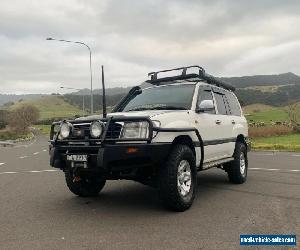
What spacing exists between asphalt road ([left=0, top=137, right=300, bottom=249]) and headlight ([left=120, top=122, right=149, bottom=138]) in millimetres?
1132

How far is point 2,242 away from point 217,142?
14.4 feet

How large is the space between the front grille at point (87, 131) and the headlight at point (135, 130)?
0.09m

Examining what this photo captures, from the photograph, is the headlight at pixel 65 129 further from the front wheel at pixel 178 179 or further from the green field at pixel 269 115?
the green field at pixel 269 115

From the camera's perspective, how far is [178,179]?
6.27m

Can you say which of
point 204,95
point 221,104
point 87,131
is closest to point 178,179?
point 87,131

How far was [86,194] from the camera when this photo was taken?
295 inches

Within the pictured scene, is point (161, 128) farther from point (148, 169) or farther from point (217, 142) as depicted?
point (217, 142)

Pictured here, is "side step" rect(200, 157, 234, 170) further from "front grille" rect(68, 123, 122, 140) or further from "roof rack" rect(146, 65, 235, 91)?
"front grille" rect(68, 123, 122, 140)

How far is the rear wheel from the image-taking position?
23.8 feet

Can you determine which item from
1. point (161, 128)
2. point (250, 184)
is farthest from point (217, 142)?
point (161, 128)

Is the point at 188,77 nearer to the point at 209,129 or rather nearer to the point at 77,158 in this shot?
the point at 209,129

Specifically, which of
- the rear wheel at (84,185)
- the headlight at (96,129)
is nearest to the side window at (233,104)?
the rear wheel at (84,185)

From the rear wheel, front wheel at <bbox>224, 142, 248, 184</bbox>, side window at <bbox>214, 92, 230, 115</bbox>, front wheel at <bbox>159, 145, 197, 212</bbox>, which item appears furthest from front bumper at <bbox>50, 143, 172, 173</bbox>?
front wheel at <bbox>224, 142, 248, 184</bbox>

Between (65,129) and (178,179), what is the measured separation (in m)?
1.84
